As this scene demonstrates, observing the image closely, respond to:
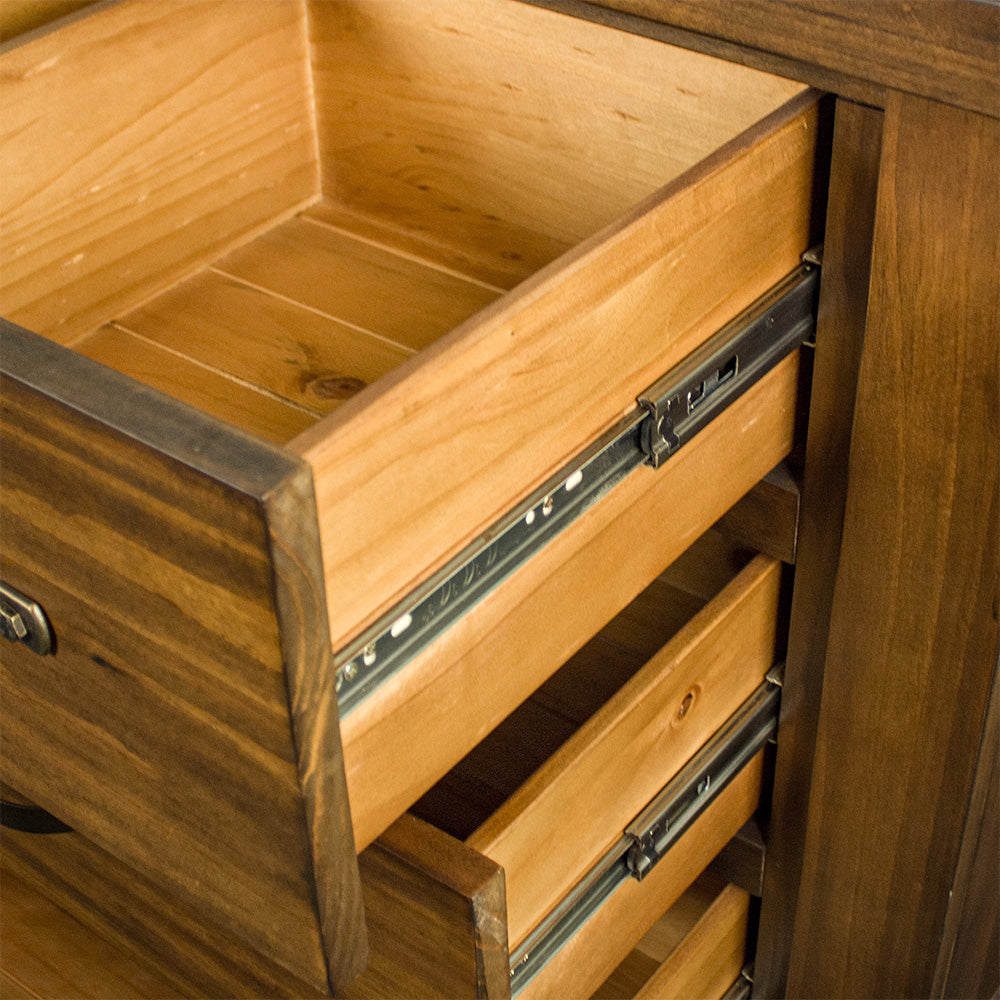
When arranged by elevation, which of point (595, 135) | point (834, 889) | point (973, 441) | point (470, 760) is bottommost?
point (834, 889)

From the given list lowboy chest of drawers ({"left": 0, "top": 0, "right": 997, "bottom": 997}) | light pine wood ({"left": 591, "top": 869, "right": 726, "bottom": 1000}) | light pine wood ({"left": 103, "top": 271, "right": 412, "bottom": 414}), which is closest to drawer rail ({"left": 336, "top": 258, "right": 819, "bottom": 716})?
lowboy chest of drawers ({"left": 0, "top": 0, "right": 997, "bottom": 997})

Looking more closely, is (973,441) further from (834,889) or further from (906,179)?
(834,889)

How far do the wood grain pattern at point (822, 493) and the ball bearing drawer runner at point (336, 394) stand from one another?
0.06 ft

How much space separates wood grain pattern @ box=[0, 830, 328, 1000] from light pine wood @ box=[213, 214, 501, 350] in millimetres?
376

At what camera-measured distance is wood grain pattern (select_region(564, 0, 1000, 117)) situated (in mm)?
623

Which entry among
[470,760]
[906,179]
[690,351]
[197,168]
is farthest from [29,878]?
[906,179]

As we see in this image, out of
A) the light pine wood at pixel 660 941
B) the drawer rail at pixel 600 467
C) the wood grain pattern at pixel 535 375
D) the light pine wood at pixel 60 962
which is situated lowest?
the light pine wood at pixel 660 941

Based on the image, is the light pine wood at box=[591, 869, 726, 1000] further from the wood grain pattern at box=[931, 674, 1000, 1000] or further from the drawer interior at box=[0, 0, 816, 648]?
the drawer interior at box=[0, 0, 816, 648]

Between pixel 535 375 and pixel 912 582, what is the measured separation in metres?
0.37

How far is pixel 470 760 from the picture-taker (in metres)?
0.88

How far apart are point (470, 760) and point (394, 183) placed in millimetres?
402

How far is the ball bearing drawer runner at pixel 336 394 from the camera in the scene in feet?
1.62

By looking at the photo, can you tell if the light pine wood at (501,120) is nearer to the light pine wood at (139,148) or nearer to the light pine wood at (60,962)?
the light pine wood at (139,148)

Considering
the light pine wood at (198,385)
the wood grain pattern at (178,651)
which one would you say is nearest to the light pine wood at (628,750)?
the wood grain pattern at (178,651)
